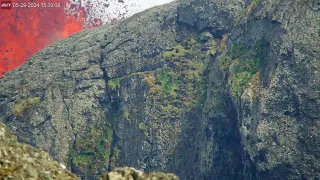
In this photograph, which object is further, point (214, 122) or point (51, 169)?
point (214, 122)

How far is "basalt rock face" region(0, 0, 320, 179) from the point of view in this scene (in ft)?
310

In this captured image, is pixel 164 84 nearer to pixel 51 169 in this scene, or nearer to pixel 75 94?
pixel 75 94

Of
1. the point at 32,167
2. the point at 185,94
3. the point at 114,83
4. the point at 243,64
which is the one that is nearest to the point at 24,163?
the point at 32,167

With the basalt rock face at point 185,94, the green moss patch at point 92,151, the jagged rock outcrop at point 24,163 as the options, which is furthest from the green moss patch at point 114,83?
the jagged rock outcrop at point 24,163

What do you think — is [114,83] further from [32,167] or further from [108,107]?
[32,167]

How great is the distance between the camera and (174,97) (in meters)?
132

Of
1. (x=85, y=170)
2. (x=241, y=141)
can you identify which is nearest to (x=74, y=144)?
(x=85, y=170)

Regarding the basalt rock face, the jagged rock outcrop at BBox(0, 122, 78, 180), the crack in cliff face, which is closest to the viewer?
the jagged rock outcrop at BBox(0, 122, 78, 180)

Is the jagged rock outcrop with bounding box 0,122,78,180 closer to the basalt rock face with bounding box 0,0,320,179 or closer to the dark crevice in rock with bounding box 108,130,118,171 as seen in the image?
the basalt rock face with bounding box 0,0,320,179

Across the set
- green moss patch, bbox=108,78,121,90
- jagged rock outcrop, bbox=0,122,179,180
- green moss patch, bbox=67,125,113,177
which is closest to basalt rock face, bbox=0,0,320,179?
green moss patch, bbox=67,125,113,177

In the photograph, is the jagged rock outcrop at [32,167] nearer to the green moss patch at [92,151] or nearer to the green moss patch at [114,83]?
the green moss patch at [92,151]

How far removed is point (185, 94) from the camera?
132625 millimetres

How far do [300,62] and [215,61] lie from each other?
38.1 metres

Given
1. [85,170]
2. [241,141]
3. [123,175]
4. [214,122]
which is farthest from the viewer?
[85,170]
